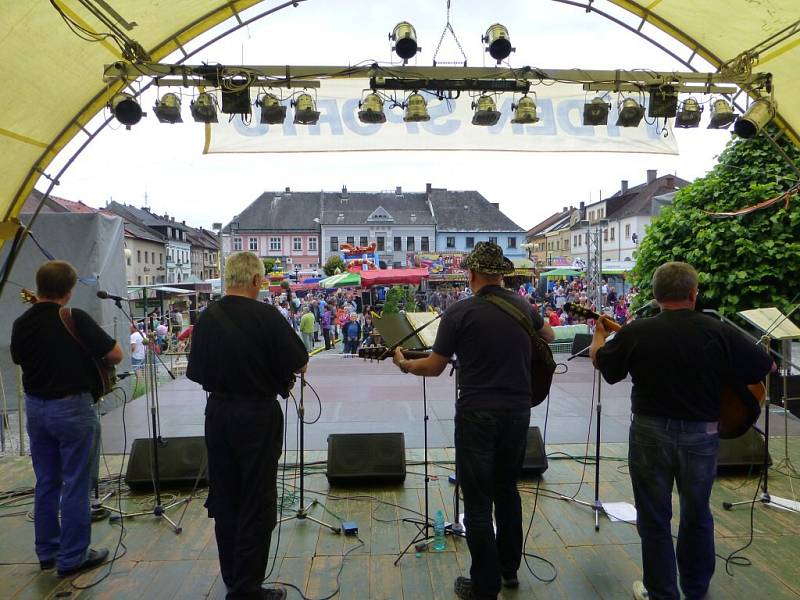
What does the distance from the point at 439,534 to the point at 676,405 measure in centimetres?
183

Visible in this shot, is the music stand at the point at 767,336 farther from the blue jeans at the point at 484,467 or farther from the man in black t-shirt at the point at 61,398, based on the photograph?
the man in black t-shirt at the point at 61,398

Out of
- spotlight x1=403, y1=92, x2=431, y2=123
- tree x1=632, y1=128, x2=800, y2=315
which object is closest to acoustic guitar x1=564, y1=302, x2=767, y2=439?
spotlight x1=403, y1=92, x2=431, y2=123

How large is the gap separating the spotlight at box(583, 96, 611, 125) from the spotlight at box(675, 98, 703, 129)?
65 centimetres

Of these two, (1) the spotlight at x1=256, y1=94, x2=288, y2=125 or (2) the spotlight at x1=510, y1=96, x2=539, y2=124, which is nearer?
(1) the spotlight at x1=256, y1=94, x2=288, y2=125

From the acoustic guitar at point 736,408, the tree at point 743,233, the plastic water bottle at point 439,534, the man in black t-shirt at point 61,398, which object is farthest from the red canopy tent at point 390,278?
the acoustic guitar at point 736,408

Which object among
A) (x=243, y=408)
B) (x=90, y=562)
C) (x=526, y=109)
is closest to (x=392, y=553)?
(x=243, y=408)

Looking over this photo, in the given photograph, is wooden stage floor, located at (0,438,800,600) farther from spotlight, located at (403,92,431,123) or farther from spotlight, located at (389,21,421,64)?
spotlight, located at (389,21,421,64)

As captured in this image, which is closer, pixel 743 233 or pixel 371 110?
pixel 371 110

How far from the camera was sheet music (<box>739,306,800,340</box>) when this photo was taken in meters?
4.30

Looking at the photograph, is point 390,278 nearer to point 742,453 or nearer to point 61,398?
point 742,453

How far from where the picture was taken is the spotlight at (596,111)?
500cm

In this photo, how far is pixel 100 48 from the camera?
404 centimetres

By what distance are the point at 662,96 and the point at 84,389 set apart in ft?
16.6

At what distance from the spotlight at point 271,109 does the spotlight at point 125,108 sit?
0.99m
